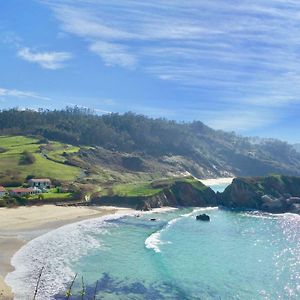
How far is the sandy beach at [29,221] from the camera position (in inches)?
2534

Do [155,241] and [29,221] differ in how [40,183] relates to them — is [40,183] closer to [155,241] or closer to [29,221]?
[29,221]

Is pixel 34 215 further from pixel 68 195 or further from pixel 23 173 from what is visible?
pixel 23 173

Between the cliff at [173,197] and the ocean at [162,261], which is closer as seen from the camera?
the ocean at [162,261]

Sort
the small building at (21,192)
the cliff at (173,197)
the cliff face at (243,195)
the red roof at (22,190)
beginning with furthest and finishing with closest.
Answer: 1. the cliff face at (243,195)
2. the cliff at (173,197)
3. the red roof at (22,190)
4. the small building at (21,192)

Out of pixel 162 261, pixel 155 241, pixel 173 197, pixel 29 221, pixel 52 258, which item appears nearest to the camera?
pixel 52 258

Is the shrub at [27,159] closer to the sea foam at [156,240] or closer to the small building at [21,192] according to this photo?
the small building at [21,192]

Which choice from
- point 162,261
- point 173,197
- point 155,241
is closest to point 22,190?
point 173,197

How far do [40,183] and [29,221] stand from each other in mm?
36642

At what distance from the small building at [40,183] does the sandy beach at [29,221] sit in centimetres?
1984

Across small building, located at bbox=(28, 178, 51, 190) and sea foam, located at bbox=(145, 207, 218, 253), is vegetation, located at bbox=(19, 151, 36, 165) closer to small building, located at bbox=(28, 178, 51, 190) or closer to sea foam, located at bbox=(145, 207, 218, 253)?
small building, located at bbox=(28, 178, 51, 190)

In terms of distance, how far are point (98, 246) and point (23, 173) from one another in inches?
2743

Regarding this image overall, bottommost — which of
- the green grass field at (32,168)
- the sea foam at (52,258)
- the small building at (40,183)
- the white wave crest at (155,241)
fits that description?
the sea foam at (52,258)

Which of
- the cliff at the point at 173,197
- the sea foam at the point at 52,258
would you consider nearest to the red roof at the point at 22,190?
the cliff at the point at 173,197

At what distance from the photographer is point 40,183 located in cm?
12225
